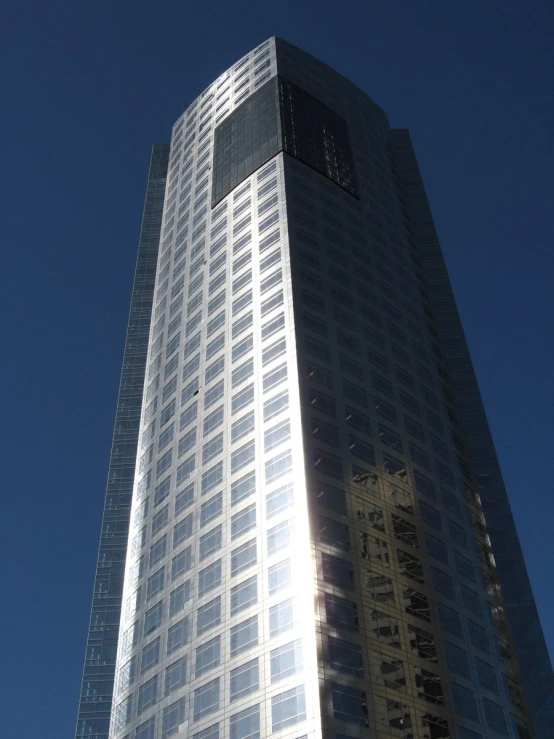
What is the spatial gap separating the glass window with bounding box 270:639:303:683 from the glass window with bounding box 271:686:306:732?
149 centimetres

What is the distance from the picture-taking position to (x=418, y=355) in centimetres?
10950

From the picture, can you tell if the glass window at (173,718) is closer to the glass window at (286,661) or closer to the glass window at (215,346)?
the glass window at (286,661)

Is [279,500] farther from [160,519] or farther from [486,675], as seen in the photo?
[486,675]

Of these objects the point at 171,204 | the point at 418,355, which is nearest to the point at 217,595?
the point at 418,355

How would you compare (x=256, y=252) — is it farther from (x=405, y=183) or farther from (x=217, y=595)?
(x=405, y=183)

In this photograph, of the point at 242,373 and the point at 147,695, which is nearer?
the point at 147,695

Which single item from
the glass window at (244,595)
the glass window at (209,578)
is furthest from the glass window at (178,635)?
the glass window at (244,595)

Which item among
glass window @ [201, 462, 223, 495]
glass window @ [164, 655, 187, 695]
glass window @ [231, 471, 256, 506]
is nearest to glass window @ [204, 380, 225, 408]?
glass window @ [201, 462, 223, 495]

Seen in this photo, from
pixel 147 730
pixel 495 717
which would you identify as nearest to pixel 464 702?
pixel 495 717

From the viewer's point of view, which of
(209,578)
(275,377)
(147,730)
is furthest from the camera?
(275,377)

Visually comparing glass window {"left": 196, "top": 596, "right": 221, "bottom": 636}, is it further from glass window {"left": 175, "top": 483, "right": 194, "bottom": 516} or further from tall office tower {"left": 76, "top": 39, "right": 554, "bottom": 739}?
glass window {"left": 175, "top": 483, "right": 194, "bottom": 516}

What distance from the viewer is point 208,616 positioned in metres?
79.9

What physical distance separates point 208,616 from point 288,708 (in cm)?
1470

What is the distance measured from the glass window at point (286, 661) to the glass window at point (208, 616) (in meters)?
8.98
